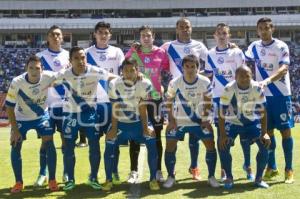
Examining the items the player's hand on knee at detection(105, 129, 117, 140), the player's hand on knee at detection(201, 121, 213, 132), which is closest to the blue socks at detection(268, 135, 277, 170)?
the player's hand on knee at detection(201, 121, 213, 132)

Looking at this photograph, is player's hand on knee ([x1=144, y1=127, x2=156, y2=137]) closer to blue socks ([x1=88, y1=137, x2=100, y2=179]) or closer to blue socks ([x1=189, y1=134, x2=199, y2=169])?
blue socks ([x1=88, y1=137, x2=100, y2=179])

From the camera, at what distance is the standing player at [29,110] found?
647cm

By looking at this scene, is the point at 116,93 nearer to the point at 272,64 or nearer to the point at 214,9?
the point at 272,64

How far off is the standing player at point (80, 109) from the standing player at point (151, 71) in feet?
2.47

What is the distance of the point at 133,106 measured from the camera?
6578 millimetres

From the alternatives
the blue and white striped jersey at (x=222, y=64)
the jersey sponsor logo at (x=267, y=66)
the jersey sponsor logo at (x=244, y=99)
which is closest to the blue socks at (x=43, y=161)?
the blue and white striped jersey at (x=222, y=64)

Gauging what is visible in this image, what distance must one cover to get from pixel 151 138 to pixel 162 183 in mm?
760

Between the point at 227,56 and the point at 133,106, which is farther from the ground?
the point at 227,56

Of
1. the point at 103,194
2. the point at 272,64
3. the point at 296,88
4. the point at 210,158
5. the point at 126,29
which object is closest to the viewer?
the point at 103,194

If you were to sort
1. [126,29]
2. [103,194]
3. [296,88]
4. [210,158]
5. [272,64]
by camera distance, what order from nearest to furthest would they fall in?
[103,194] < [210,158] < [272,64] < [296,88] < [126,29]

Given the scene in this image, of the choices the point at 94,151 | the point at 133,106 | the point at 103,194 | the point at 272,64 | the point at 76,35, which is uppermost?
Result: the point at 76,35

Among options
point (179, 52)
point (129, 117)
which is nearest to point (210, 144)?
point (129, 117)

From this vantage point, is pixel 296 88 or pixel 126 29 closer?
pixel 296 88

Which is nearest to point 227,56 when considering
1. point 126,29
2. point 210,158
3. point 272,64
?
point 272,64
